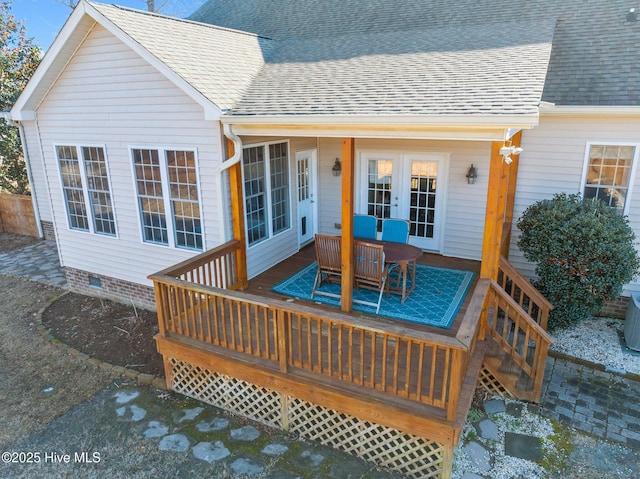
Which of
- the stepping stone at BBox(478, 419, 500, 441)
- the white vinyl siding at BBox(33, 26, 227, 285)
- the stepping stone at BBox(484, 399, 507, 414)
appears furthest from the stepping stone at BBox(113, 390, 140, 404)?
the stepping stone at BBox(484, 399, 507, 414)

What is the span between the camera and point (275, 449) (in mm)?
4949

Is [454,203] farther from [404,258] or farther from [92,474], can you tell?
[92,474]

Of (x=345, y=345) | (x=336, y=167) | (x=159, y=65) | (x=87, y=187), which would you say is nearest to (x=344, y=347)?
(x=345, y=345)

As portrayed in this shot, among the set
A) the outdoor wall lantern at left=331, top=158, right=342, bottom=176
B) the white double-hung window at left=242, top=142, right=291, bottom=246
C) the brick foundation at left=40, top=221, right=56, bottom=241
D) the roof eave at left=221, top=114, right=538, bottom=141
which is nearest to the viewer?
the roof eave at left=221, top=114, right=538, bottom=141

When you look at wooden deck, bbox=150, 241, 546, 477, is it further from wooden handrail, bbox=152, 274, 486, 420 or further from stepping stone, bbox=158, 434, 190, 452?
stepping stone, bbox=158, 434, 190, 452

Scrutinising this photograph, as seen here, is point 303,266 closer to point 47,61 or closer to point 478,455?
point 478,455

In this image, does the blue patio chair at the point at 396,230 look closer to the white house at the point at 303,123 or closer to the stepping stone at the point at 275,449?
the white house at the point at 303,123

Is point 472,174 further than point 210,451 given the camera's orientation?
Yes

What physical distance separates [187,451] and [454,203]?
20.5 feet

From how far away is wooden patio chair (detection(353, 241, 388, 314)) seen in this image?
6.22 metres

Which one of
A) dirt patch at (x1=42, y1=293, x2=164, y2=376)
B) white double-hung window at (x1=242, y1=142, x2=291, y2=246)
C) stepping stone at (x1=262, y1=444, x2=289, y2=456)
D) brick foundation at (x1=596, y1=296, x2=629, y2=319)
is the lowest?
dirt patch at (x1=42, y1=293, x2=164, y2=376)

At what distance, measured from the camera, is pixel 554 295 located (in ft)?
22.5

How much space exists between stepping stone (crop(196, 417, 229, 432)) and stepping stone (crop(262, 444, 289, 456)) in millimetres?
670

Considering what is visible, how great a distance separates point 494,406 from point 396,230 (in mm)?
3119
